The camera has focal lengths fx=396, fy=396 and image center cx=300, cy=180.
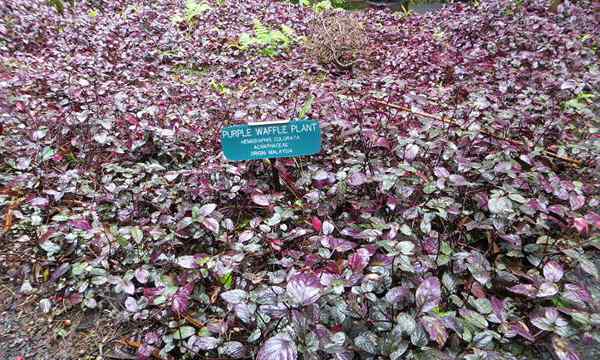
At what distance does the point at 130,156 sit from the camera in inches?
104

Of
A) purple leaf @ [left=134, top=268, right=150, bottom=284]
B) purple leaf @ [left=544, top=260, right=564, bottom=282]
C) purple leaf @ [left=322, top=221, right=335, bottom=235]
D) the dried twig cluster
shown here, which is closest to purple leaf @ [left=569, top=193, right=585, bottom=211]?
purple leaf @ [left=544, top=260, right=564, bottom=282]

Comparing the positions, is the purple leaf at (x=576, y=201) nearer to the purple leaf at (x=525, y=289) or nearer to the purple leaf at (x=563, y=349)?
the purple leaf at (x=525, y=289)

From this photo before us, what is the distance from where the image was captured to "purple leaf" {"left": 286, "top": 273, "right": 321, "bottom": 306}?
1.40m

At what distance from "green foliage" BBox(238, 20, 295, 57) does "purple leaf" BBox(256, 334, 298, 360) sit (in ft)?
15.3

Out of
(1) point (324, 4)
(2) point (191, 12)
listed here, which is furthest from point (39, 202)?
(1) point (324, 4)

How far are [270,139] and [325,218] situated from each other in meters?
0.52

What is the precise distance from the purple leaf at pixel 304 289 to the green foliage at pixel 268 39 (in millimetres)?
4437

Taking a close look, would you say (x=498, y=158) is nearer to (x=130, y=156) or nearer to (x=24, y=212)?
(x=130, y=156)

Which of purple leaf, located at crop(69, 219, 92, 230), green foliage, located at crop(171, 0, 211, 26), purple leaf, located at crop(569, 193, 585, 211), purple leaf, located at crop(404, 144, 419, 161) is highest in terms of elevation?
green foliage, located at crop(171, 0, 211, 26)

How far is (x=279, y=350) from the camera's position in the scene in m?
1.25

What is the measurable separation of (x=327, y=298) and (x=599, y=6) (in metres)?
5.73

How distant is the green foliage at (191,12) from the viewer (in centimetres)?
608

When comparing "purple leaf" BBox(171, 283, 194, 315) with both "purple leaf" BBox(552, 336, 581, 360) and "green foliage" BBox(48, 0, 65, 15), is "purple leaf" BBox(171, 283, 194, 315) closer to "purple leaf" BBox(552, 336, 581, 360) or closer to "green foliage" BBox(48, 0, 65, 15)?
"purple leaf" BBox(552, 336, 581, 360)

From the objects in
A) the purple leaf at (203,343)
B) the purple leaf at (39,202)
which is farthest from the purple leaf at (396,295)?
the purple leaf at (39,202)
